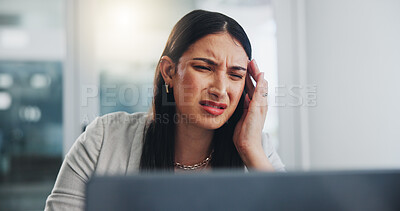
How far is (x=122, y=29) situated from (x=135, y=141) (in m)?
1.28

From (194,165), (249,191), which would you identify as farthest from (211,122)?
(249,191)

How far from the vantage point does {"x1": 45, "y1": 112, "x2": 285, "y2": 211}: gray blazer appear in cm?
97

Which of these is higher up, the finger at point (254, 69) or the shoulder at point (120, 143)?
the finger at point (254, 69)

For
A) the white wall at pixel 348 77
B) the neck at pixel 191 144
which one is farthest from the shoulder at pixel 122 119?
the white wall at pixel 348 77

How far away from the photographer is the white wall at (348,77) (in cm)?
179

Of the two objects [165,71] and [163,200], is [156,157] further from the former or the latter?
[163,200]

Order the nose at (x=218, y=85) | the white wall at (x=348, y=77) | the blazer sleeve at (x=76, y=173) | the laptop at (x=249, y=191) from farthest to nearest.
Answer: the white wall at (x=348, y=77)
the nose at (x=218, y=85)
the blazer sleeve at (x=76, y=173)
the laptop at (x=249, y=191)

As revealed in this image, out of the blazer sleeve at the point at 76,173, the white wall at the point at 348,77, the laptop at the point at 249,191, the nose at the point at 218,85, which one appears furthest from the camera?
the white wall at the point at 348,77

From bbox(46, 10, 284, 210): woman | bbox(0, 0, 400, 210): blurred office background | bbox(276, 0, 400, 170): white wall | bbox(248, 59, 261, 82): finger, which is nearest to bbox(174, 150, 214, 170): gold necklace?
bbox(46, 10, 284, 210): woman

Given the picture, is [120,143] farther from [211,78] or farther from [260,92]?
[260,92]

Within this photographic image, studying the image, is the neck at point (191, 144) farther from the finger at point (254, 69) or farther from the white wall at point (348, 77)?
the white wall at point (348, 77)

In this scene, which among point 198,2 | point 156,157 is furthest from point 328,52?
point 156,157

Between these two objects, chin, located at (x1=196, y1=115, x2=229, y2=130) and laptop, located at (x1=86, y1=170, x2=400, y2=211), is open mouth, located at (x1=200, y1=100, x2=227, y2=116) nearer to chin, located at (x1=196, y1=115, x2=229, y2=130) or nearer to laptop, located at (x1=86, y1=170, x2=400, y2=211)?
chin, located at (x1=196, y1=115, x2=229, y2=130)

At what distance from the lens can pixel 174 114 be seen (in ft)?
3.84
